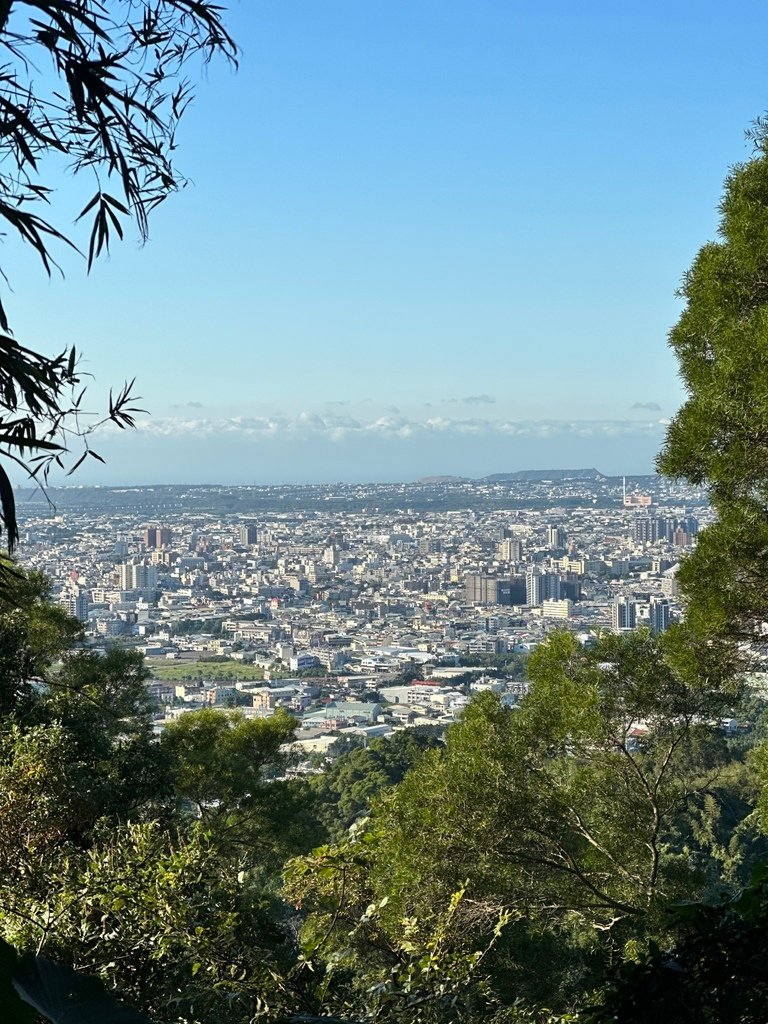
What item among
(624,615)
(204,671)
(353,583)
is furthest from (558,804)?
(353,583)

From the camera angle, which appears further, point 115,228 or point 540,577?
point 540,577

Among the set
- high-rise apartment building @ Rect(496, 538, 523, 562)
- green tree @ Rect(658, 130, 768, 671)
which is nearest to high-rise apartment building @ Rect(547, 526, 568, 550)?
high-rise apartment building @ Rect(496, 538, 523, 562)

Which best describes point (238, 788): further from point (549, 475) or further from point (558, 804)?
point (549, 475)

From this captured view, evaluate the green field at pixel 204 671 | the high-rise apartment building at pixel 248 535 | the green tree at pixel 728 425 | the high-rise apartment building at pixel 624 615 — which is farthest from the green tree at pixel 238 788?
the high-rise apartment building at pixel 248 535

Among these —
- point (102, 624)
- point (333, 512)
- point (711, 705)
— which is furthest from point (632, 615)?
point (333, 512)

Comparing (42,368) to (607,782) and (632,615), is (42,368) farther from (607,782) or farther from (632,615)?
(632,615)

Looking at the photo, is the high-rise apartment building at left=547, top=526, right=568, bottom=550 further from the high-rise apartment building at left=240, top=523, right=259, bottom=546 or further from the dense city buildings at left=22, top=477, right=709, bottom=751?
the high-rise apartment building at left=240, top=523, right=259, bottom=546
